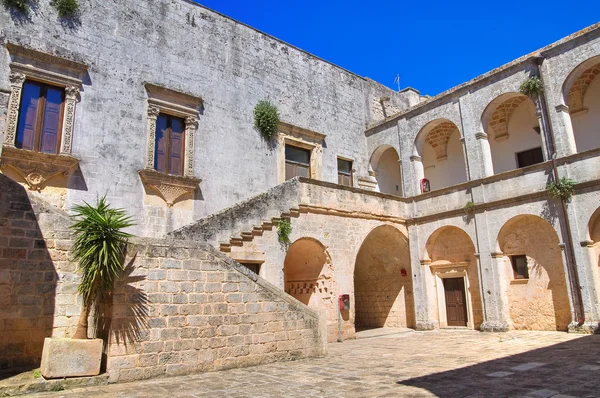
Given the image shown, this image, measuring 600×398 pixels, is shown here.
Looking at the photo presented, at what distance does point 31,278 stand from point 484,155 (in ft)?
43.1

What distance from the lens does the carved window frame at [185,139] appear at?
41.5ft

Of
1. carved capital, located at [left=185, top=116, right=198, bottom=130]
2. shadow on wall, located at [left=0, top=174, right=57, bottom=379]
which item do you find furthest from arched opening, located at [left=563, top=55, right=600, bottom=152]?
shadow on wall, located at [left=0, top=174, right=57, bottom=379]

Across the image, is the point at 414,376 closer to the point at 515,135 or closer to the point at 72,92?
the point at 72,92

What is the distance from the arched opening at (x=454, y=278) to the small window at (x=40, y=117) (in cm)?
1210

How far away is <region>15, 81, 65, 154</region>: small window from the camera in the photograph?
11.2 m

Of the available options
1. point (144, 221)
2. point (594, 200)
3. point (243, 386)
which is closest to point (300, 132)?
point (144, 221)

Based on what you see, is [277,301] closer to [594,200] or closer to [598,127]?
[594,200]

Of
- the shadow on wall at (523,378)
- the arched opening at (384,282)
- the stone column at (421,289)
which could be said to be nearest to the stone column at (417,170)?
the stone column at (421,289)

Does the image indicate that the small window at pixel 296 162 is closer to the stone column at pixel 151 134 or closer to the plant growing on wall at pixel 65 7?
the stone column at pixel 151 134

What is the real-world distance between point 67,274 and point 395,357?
6.45 meters

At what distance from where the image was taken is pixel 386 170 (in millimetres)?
19703

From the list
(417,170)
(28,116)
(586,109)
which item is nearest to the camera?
(28,116)

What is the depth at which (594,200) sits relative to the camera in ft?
39.5

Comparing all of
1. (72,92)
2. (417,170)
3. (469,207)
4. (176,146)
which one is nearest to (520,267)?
(469,207)
